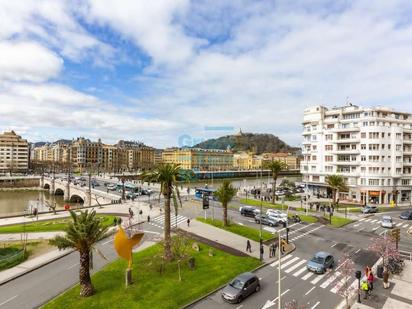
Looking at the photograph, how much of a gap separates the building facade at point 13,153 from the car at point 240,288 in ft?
627

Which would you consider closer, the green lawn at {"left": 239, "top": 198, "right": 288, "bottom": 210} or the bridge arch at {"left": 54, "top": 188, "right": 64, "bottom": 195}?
the green lawn at {"left": 239, "top": 198, "right": 288, "bottom": 210}

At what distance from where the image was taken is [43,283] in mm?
28906

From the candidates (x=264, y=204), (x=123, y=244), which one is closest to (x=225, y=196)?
(x=123, y=244)

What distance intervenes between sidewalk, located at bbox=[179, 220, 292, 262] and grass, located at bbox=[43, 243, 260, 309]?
3134 mm

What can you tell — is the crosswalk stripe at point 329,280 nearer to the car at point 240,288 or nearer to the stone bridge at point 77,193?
the car at point 240,288

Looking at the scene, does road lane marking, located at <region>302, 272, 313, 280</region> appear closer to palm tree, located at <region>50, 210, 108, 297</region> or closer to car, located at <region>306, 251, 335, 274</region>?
car, located at <region>306, 251, 335, 274</region>

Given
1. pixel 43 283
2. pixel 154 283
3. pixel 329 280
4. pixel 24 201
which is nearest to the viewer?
pixel 154 283

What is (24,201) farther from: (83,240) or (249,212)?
(83,240)

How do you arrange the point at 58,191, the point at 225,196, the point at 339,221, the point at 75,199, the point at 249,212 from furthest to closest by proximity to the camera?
the point at 58,191 → the point at 75,199 → the point at 249,212 → the point at 339,221 → the point at 225,196

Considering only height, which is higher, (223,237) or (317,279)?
(223,237)

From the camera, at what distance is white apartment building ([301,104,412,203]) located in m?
75.7

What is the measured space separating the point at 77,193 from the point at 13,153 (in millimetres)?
115447

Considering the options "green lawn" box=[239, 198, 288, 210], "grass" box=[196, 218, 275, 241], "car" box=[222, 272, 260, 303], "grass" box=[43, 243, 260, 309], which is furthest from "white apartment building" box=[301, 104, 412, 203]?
"car" box=[222, 272, 260, 303]

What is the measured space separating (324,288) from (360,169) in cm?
5791
